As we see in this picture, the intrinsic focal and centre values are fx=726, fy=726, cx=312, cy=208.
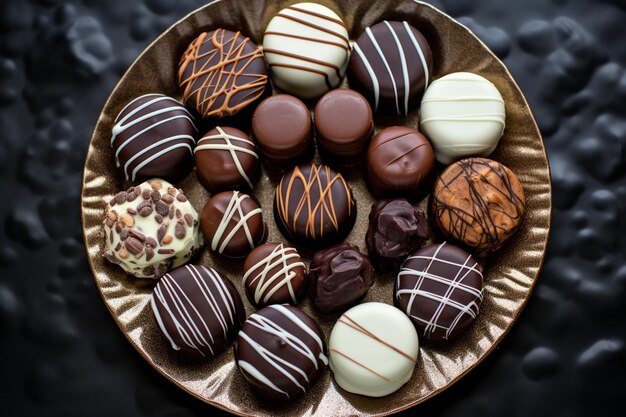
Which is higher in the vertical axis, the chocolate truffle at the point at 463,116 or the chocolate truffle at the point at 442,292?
the chocolate truffle at the point at 463,116

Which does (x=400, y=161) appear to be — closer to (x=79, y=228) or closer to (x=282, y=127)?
(x=282, y=127)

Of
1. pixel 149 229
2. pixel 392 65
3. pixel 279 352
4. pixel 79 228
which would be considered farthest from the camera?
pixel 79 228

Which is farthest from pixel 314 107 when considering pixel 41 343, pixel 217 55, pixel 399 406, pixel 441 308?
pixel 41 343

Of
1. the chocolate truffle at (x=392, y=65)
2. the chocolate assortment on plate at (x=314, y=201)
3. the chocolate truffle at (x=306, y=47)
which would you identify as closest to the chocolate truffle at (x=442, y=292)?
the chocolate assortment on plate at (x=314, y=201)

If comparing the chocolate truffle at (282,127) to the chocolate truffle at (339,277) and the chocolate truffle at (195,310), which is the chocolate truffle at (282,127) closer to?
the chocolate truffle at (339,277)

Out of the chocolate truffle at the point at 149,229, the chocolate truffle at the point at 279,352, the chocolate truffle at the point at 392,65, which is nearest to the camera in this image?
the chocolate truffle at the point at 279,352

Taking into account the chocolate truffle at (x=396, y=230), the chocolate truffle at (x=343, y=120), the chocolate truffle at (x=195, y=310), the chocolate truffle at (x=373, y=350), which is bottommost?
the chocolate truffle at (x=373, y=350)

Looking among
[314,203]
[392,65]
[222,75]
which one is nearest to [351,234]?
[314,203]

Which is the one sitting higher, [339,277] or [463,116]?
[463,116]
